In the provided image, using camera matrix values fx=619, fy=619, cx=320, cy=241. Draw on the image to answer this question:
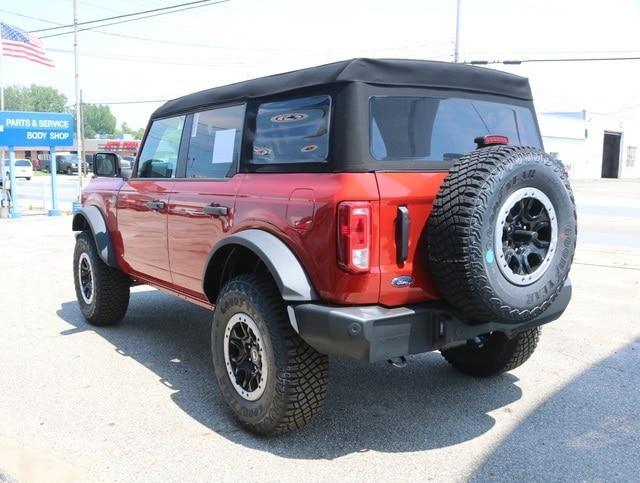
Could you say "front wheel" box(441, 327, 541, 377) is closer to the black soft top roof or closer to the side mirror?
the black soft top roof

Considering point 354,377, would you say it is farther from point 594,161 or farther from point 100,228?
point 594,161

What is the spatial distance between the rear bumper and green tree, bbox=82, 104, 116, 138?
162821mm

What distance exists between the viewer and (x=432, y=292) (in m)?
3.19

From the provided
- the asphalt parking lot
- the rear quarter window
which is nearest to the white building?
the asphalt parking lot

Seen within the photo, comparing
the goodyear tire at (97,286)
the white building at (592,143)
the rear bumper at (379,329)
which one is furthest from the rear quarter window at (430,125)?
the white building at (592,143)

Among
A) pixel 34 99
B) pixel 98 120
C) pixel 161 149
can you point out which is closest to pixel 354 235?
pixel 161 149

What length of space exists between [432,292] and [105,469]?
1909 mm

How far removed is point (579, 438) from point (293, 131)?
2.36 meters

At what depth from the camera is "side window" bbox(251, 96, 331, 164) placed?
3.28 meters

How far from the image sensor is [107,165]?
17.9 feet

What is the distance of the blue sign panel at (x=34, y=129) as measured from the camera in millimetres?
17672

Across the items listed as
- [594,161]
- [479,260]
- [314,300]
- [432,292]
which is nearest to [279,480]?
[314,300]

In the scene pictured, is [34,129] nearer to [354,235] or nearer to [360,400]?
[360,400]

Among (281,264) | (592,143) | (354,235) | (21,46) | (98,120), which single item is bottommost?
(281,264)
